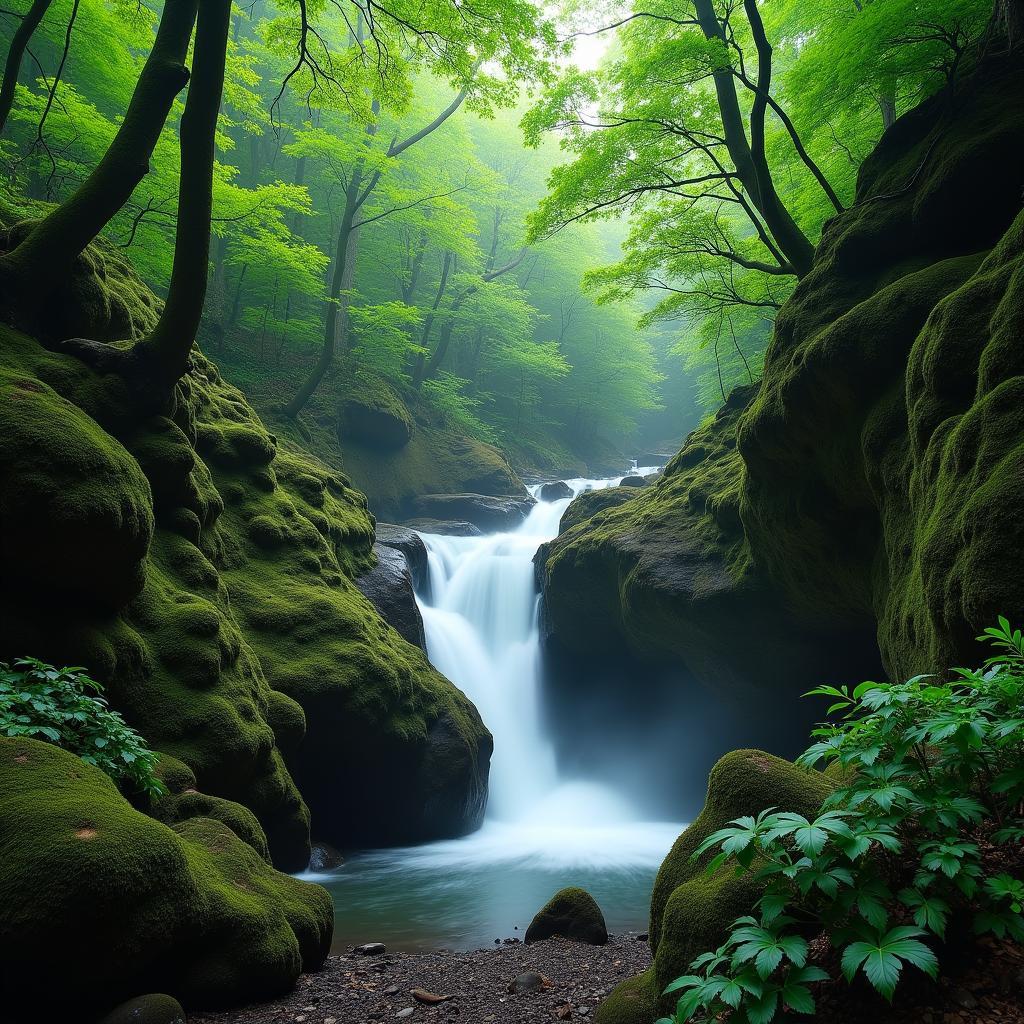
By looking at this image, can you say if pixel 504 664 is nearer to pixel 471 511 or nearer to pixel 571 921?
pixel 471 511

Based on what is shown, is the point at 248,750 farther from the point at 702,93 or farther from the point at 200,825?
the point at 702,93

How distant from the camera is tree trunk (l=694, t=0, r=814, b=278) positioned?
8.84m

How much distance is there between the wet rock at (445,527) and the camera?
67.4 feet

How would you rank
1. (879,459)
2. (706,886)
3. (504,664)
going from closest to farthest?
(706,886)
(879,459)
(504,664)

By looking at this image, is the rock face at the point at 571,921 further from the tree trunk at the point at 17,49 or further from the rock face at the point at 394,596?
the tree trunk at the point at 17,49

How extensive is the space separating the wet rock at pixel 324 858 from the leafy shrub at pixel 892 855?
23.0ft

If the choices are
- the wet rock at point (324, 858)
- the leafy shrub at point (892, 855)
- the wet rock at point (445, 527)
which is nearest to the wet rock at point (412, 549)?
the wet rock at point (445, 527)

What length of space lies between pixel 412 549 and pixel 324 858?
8.30 m

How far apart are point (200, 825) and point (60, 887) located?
1.96 metres

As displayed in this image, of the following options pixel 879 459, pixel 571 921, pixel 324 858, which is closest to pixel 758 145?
pixel 879 459

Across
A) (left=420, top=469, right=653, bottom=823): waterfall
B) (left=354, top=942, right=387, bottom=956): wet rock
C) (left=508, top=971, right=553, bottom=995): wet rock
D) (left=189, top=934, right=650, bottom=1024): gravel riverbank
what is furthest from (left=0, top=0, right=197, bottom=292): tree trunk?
(left=420, top=469, right=653, bottom=823): waterfall

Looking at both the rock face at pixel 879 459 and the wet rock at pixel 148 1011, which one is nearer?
the wet rock at pixel 148 1011

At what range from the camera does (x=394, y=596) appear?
1280 centimetres

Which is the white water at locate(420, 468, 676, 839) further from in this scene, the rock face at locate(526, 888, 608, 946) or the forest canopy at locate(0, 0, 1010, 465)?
the forest canopy at locate(0, 0, 1010, 465)
